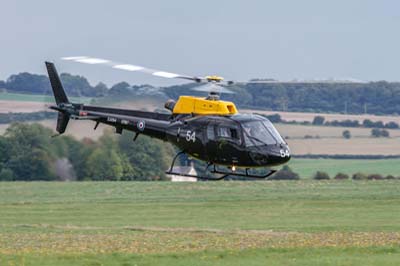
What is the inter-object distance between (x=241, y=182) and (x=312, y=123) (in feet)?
52.3

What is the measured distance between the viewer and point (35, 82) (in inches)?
2581

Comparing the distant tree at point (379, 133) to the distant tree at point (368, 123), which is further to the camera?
the distant tree at point (368, 123)

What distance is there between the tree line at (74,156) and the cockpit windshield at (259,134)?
1493 centimetres

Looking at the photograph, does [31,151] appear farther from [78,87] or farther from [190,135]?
[190,135]

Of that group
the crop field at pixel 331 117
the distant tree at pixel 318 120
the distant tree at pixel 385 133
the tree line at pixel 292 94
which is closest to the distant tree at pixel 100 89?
the tree line at pixel 292 94

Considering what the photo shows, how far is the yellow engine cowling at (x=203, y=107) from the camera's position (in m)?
29.7

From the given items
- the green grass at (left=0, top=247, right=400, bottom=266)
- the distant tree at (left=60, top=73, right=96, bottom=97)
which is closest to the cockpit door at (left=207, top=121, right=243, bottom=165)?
the green grass at (left=0, top=247, right=400, bottom=266)

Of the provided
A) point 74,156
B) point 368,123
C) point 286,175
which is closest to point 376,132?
point 368,123

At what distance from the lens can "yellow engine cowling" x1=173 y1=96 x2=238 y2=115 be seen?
29.7 metres

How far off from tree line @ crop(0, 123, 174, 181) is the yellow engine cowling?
1313 centimetres

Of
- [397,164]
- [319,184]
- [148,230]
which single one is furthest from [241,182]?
[148,230]

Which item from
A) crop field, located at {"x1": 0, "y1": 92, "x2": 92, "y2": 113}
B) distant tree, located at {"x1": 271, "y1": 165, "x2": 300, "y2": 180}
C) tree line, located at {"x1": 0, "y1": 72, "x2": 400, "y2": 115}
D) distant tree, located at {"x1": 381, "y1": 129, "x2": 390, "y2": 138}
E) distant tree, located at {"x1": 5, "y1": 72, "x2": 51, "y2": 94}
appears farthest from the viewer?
distant tree, located at {"x1": 381, "y1": 129, "x2": 390, "y2": 138}

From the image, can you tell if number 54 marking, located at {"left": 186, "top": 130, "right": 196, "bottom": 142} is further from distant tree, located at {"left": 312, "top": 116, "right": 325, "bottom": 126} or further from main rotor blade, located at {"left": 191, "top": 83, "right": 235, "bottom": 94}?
distant tree, located at {"left": 312, "top": 116, "right": 325, "bottom": 126}

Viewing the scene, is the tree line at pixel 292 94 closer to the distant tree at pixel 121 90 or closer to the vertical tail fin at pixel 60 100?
the distant tree at pixel 121 90
